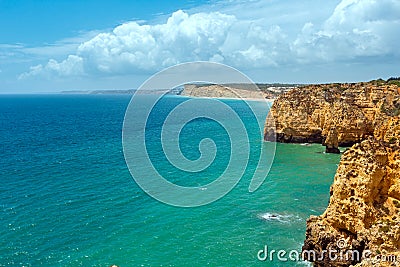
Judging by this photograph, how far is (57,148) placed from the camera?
65.7 metres

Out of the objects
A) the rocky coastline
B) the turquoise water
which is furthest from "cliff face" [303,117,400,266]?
the turquoise water

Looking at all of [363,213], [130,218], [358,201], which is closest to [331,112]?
[358,201]

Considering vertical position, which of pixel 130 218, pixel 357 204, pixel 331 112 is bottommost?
pixel 130 218

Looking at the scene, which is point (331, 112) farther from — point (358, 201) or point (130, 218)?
point (130, 218)

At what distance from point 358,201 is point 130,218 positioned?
1895 centimetres

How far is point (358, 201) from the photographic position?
77.8ft

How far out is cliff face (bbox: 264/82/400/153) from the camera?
202 ft

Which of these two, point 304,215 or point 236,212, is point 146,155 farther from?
point 304,215

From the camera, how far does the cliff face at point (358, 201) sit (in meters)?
23.4

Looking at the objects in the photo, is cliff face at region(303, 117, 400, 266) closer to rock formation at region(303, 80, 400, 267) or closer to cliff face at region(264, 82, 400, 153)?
rock formation at region(303, 80, 400, 267)

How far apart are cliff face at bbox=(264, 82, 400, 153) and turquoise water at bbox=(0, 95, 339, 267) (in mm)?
10968

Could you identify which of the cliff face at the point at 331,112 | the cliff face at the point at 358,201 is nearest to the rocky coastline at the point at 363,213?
the cliff face at the point at 358,201

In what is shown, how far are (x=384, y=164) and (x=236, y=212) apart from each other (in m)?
14.2

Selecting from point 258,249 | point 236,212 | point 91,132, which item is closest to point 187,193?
point 236,212
